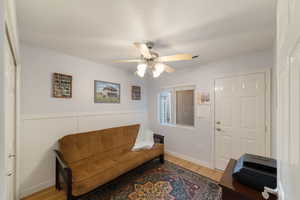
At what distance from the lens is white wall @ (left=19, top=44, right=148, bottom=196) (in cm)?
197

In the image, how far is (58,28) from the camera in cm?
158

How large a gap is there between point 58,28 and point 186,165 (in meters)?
3.33

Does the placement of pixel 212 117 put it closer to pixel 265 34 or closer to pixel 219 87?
pixel 219 87

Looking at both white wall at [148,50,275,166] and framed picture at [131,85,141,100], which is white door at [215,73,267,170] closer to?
white wall at [148,50,275,166]

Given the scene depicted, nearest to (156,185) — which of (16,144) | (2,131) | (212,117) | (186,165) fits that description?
(186,165)

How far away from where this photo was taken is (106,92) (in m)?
3.00

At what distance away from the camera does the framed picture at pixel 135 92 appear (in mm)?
3612

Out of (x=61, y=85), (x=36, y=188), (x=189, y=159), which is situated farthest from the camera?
(x=189, y=159)

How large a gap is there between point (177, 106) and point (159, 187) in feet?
6.82

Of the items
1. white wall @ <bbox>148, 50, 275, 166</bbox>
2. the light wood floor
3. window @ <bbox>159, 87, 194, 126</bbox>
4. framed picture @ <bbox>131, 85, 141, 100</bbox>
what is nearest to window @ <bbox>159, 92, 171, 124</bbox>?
window @ <bbox>159, 87, 194, 126</bbox>

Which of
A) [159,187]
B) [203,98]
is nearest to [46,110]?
[159,187]

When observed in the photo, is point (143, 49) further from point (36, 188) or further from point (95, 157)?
point (36, 188)

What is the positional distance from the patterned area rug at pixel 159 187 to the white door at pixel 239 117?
760mm

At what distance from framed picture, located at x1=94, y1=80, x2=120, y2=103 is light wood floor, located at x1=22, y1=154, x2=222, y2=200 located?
65.7 inches
